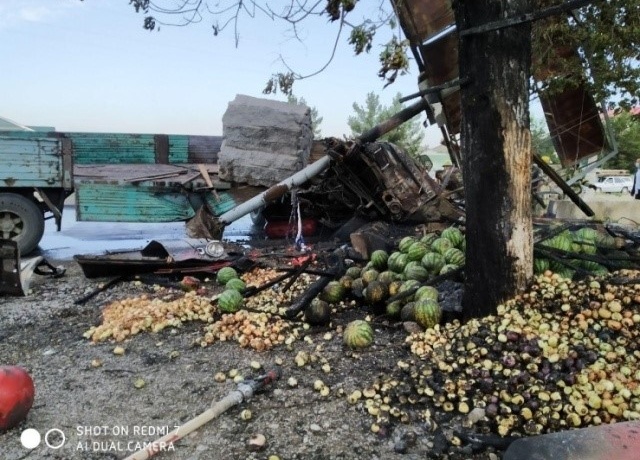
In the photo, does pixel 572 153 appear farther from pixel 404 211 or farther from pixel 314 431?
pixel 314 431

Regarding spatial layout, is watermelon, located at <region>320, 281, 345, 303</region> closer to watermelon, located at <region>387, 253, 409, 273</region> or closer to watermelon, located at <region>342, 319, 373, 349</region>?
watermelon, located at <region>387, 253, 409, 273</region>

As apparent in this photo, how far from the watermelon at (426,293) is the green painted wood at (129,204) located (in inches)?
317

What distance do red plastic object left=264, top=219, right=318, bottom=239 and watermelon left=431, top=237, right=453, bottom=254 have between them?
241 inches

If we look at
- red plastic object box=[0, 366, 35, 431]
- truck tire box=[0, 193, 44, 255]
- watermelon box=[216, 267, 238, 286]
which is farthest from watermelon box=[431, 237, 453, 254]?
truck tire box=[0, 193, 44, 255]

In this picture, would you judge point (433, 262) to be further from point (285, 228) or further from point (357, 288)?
point (285, 228)

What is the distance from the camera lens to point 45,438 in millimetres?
3355

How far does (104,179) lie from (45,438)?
910 centimetres

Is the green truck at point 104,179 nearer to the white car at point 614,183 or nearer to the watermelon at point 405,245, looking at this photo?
the watermelon at point 405,245

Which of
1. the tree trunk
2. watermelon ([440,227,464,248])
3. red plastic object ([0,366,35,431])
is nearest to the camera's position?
red plastic object ([0,366,35,431])

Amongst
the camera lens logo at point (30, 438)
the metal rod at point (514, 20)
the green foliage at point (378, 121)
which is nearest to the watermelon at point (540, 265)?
the metal rod at point (514, 20)

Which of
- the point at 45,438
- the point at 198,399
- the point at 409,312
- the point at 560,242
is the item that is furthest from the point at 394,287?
the point at 45,438

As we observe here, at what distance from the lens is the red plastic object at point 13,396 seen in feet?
10.6

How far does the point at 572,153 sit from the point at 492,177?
441 inches

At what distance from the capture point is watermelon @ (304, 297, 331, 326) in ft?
17.3
